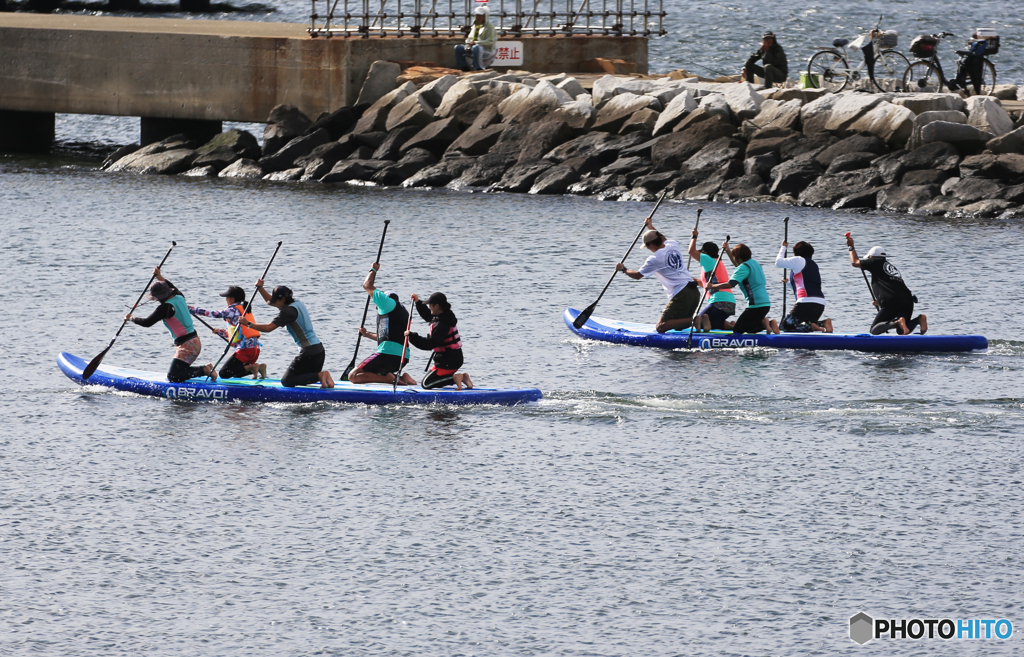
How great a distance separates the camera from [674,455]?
1602cm

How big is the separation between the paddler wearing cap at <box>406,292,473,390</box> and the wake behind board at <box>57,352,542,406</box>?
0.46ft

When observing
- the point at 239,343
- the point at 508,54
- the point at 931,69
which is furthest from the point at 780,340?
the point at 508,54

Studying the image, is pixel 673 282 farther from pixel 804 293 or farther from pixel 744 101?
pixel 744 101

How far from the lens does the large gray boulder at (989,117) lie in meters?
35.7

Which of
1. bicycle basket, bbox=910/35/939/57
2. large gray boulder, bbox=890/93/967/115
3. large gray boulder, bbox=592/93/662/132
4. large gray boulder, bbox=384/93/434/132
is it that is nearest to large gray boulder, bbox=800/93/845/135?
large gray boulder, bbox=890/93/967/115

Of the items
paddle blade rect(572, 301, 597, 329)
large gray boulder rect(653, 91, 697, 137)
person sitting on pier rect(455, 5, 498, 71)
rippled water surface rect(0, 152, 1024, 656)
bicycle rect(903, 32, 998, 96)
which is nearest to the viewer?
rippled water surface rect(0, 152, 1024, 656)

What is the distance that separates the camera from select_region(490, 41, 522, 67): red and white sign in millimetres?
44562

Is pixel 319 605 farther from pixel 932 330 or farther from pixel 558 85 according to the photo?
pixel 558 85

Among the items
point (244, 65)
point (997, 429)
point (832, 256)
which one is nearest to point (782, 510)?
point (997, 429)

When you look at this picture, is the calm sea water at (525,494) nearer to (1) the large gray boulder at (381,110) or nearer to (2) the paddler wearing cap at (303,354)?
(2) the paddler wearing cap at (303,354)

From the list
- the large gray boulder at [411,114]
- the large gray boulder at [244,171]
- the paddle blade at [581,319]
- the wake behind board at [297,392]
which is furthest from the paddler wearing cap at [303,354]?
the large gray boulder at [244,171]

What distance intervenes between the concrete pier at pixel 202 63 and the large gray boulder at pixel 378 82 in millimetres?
313

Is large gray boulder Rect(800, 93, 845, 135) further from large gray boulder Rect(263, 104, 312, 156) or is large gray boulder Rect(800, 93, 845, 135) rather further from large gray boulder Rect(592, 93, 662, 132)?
large gray boulder Rect(263, 104, 312, 156)

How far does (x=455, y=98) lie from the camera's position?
139 ft
